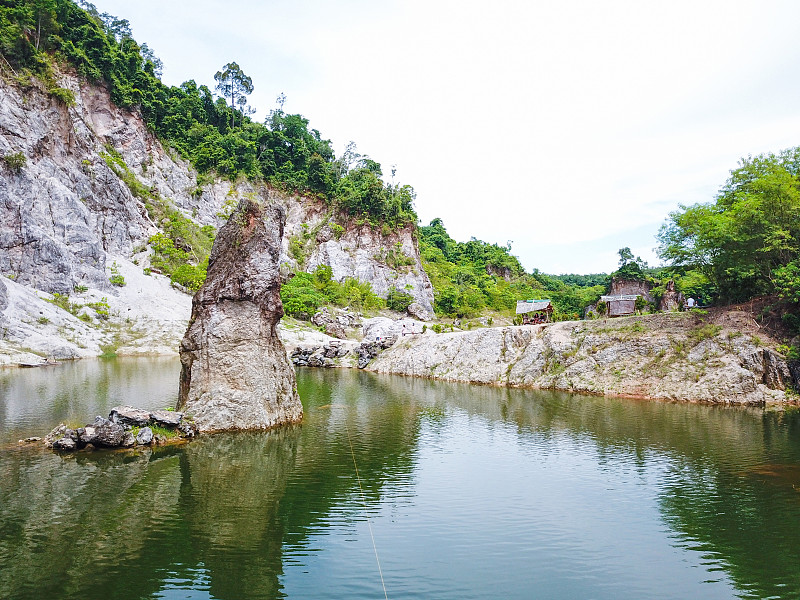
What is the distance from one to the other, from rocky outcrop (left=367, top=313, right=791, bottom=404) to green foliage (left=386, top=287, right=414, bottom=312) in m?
40.8

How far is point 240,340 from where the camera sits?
25.0 m

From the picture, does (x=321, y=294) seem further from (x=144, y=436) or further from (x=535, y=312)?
(x=144, y=436)

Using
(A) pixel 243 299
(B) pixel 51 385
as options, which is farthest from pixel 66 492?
(B) pixel 51 385

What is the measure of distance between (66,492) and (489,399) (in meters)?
28.1

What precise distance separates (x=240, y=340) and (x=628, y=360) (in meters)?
29.9

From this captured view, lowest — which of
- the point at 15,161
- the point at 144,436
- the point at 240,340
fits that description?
the point at 144,436

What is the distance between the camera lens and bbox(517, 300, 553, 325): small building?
2399 inches

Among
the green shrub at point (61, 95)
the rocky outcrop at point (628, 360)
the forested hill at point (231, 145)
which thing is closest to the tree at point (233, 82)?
the forested hill at point (231, 145)

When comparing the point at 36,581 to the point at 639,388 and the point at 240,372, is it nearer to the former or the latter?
the point at 240,372

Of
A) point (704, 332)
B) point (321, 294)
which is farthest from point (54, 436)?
point (321, 294)

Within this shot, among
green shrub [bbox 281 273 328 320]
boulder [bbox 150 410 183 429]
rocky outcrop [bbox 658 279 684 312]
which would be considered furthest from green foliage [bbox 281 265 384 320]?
boulder [bbox 150 410 183 429]

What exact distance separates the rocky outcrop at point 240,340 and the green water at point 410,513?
155 cm

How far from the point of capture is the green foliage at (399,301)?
307ft

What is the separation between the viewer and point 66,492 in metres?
15.5
